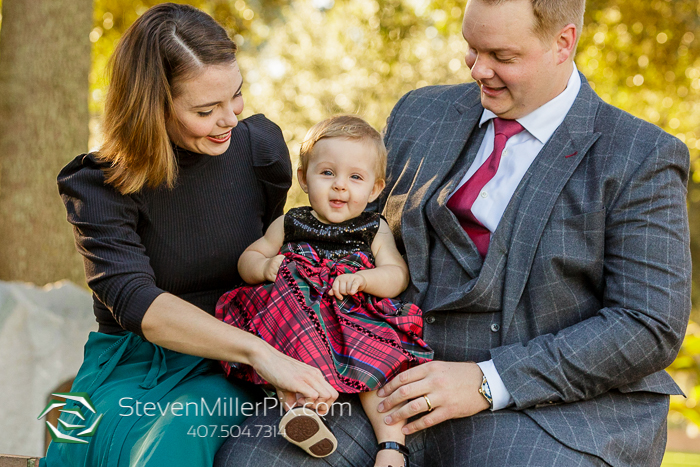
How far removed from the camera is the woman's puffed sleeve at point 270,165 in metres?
2.80

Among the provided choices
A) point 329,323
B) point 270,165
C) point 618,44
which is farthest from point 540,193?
point 618,44

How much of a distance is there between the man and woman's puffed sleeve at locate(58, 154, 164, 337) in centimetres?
56

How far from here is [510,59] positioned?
2.39m

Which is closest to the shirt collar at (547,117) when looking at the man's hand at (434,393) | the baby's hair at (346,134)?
the baby's hair at (346,134)

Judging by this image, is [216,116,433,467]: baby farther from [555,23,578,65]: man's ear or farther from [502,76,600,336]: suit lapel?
[555,23,578,65]: man's ear

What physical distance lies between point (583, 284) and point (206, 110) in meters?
1.36

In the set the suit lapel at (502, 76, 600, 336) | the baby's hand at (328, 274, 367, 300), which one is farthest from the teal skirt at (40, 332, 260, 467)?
the suit lapel at (502, 76, 600, 336)

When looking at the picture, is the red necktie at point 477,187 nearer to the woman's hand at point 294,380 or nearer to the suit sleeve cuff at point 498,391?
the suit sleeve cuff at point 498,391

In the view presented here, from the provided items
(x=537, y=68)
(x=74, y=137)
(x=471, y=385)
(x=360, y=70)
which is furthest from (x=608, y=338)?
(x=360, y=70)

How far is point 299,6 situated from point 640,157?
10404 mm

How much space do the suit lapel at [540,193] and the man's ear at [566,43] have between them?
0.22 meters

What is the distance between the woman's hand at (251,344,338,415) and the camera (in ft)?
6.82

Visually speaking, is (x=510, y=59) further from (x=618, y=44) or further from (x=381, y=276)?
(x=618, y=44)

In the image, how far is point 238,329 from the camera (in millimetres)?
2244
